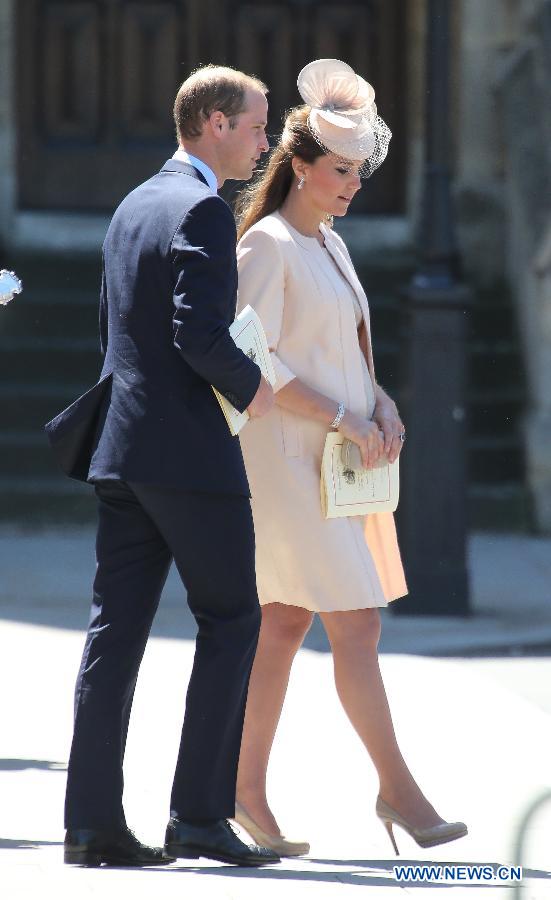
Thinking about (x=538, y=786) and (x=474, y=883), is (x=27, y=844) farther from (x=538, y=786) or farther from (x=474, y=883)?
(x=538, y=786)

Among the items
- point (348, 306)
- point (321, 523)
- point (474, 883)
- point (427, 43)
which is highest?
point (427, 43)

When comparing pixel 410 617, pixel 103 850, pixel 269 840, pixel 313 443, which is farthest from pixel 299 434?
pixel 410 617

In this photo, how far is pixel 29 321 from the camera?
39.9 ft

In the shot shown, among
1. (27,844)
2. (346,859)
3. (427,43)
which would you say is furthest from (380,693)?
(427,43)

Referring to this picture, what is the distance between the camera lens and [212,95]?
4.55m

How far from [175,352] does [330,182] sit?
87cm

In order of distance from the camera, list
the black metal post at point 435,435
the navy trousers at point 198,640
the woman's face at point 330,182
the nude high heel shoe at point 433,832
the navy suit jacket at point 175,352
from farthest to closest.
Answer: the black metal post at point 435,435 → the woman's face at point 330,182 → the nude high heel shoe at point 433,832 → the navy trousers at point 198,640 → the navy suit jacket at point 175,352

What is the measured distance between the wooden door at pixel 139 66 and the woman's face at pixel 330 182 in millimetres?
8133

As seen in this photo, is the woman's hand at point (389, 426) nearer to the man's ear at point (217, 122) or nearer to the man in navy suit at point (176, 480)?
the man in navy suit at point (176, 480)

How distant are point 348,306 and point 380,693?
1024 mm

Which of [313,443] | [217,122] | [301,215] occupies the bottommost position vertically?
[313,443]

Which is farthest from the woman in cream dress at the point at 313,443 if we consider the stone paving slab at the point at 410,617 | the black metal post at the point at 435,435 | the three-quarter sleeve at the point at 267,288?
the black metal post at the point at 435,435

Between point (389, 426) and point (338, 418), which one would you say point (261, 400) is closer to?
point (338, 418)

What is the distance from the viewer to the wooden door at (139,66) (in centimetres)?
1308
